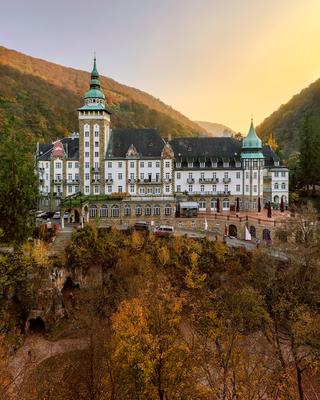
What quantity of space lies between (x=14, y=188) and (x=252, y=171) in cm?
3795

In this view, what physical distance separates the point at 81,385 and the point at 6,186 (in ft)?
67.7

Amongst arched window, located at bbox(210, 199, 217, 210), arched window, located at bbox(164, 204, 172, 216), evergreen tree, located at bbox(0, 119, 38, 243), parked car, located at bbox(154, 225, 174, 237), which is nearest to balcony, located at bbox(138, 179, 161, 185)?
arched window, located at bbox(164, 204, 172, 216)

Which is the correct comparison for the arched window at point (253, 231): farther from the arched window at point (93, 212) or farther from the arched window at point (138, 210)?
the arched window at point (93, 212)

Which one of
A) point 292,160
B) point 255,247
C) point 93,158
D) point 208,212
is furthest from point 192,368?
point 292,160

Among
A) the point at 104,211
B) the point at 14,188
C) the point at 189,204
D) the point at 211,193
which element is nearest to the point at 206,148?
the point at 211,193

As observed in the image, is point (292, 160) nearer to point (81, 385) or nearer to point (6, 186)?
point (6, 186)

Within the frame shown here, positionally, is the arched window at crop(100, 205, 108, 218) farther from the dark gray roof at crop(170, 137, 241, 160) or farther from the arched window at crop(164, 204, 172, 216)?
the dark gray roof at crop(170, 137, 241, 160)

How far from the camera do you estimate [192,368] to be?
21344 mm

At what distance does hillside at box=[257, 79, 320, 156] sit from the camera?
128750mm

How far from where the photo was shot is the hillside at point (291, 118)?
12875 centimetres

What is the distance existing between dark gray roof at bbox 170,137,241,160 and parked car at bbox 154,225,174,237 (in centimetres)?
1819

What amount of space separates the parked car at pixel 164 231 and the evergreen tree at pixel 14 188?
50.4 feet

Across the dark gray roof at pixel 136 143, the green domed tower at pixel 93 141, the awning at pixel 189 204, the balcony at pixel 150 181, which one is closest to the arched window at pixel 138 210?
the awning at pixel 189 204

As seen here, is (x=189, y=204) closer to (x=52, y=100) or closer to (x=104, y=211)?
(x=104, y=211)
